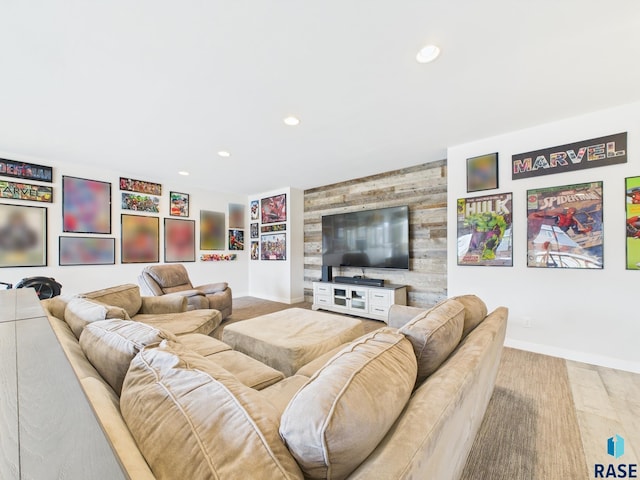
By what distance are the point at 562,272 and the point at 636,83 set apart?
1673 millimetres

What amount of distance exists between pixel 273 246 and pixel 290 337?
12.1 ft

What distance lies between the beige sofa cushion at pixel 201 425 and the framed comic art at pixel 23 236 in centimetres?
430

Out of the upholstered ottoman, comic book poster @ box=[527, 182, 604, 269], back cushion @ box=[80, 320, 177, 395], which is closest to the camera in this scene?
back cushion @ box=[80, 320, 177, 395]

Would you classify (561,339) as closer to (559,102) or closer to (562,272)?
(562,272)

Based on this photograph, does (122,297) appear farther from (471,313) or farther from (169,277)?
(471,313)

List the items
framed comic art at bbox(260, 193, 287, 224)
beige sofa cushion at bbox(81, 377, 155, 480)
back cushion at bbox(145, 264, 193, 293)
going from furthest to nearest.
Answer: framed comic art at bbox(260, 193, 287, 224)
back cushion at bbox(145, 264, 193, 293)
beige sofa cushion at bbox(81, 377, 155, 480)

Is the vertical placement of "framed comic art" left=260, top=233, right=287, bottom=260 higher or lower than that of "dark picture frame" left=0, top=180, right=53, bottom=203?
lower

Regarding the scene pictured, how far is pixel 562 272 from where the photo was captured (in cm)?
263

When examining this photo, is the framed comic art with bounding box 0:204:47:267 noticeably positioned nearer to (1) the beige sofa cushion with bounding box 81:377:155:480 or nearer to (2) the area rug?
(1) the beige sofa cushion with bounding box 81:377:155:480

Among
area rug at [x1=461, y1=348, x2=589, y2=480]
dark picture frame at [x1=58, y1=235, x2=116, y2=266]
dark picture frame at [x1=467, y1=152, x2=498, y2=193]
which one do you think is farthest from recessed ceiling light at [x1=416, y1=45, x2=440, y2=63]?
dark picture frame at [x1=58, y1=235, x2=116, y2=266]

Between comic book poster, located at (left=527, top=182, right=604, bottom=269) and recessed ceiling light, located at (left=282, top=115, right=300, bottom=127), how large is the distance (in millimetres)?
2596

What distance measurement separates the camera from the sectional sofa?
1.83 ft

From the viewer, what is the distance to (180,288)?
3807 millimetres

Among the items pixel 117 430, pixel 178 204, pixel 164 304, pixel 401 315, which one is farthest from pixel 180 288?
pixel 117 430
